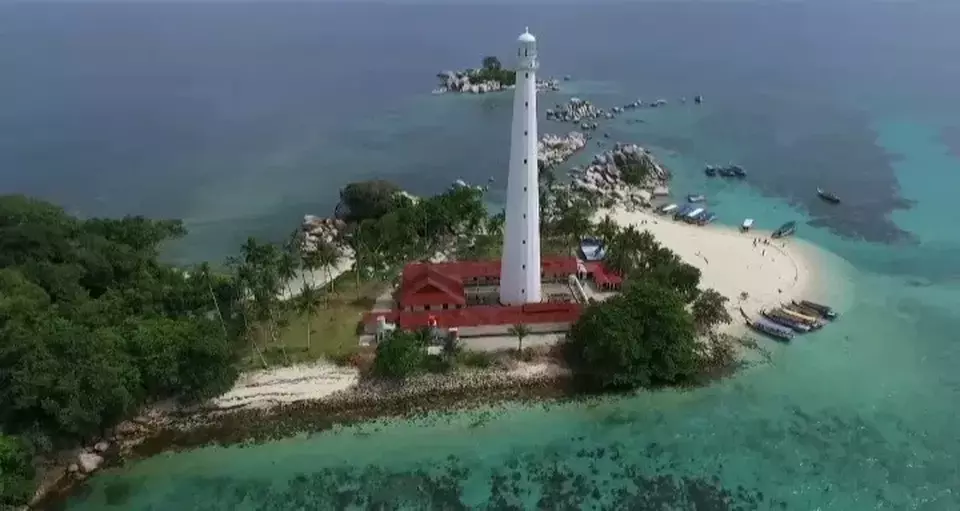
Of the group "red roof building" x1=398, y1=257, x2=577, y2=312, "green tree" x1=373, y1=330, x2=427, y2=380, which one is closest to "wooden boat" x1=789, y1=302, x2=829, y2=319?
"red roof building" x1=398, y1=257, x2=577, y2=312

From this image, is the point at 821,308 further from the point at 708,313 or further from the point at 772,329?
the point at 708,313

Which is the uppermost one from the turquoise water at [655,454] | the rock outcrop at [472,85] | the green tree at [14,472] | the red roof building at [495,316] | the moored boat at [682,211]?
the rock outcrop at [472,85]

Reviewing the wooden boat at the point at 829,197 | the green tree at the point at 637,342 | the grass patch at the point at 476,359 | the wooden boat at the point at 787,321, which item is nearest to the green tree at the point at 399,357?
the grass patch at the point at 476,359

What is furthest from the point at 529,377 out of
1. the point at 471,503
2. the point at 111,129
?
the point at 111,129

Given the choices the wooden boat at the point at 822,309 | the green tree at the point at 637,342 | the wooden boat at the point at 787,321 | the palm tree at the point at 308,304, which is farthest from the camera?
the wooden boat at the point at 822,309

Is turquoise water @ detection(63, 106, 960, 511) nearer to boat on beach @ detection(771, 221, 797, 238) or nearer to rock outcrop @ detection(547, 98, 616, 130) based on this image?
boat on beach @ detection(771, 221, 797, 238)

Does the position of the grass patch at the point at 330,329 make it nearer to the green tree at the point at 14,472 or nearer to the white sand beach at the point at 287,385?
the white sand beach at the point at 287,385
